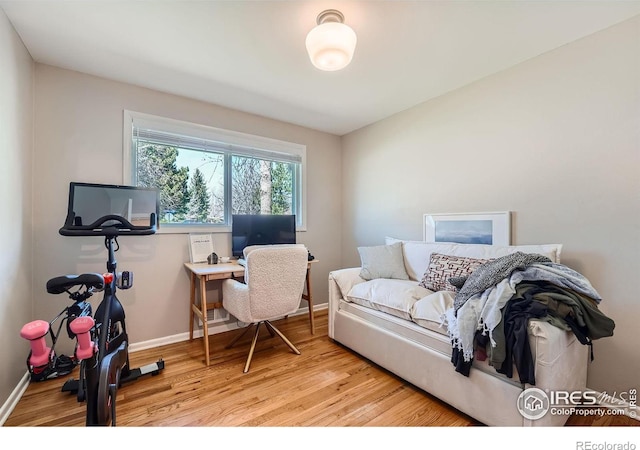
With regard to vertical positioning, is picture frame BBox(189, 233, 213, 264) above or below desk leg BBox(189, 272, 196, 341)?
above

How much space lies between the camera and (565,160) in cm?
198

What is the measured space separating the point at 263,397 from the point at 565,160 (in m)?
2.63

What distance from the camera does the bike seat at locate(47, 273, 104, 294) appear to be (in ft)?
4.51

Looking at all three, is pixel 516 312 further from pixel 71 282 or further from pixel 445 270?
pixel 71 282

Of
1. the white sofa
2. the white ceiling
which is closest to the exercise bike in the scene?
the white ceiling

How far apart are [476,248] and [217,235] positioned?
7.98 feet

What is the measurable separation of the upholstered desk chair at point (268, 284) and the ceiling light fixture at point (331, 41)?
132 cm

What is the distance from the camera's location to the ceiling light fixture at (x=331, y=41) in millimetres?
1558

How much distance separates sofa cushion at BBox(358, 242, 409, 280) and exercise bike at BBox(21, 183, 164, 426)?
182cm

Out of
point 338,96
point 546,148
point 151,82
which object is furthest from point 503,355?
point 151,82

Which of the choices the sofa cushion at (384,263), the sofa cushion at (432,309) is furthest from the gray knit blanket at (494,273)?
the sofa cushion at (384,263)

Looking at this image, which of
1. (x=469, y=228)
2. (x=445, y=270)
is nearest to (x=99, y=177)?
(x=445, y=270)

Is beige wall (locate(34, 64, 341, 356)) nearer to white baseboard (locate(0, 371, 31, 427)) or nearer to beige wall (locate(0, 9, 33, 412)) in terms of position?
beige wall (locate(0, 9, 33, 412))

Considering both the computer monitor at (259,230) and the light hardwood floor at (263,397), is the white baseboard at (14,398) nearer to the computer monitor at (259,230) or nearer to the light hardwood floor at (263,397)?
the light hardwood floor at (263,397)
